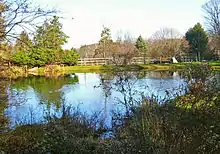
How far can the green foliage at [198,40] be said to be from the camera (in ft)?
131

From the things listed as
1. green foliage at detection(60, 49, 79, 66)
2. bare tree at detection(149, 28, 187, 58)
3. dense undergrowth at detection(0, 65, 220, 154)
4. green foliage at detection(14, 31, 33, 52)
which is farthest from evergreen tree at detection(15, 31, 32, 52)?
bare tree at detection(149, 28, 187, 58)

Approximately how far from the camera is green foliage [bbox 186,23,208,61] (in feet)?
131

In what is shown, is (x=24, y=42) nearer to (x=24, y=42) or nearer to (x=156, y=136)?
(x=24, y=42)

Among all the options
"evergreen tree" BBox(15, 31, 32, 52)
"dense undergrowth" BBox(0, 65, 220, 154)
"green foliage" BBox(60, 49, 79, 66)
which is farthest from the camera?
"green foliage" BBox(60, 49, 79, 66)

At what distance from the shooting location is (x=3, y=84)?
5.95 m

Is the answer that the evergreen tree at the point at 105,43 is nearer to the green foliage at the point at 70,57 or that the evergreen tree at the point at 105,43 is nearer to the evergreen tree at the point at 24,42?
the green foliage at the point at 70,57

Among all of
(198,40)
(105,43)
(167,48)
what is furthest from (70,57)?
(198,40)

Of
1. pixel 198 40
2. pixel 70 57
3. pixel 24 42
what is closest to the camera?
pixel 24 42

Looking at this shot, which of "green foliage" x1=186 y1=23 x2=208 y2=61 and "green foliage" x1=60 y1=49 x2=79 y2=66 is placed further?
"green foliage" x1=186 y1=23 x2=208 y2=61

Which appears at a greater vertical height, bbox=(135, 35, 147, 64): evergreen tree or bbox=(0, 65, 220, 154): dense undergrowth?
bbox=(135, 35, 147, 64): evergreen tree

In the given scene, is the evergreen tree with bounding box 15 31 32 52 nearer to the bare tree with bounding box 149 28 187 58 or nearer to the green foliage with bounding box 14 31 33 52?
the green foliage with bounding box 14 31 33 52

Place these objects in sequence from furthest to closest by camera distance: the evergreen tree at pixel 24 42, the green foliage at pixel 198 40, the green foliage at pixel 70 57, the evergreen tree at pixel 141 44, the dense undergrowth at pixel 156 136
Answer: the evergreen tree at pixel 141 44
the green foliage at pixel 198 40
the green foliage at pixel 70 57
the evergreen tree at pixel 24 42
the dense undergrowth at pixel 156 136

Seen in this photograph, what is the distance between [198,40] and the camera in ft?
132

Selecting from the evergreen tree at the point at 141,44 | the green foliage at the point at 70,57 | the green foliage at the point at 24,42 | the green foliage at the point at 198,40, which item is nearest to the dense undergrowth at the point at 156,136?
the green foliage at the point at 24,42
